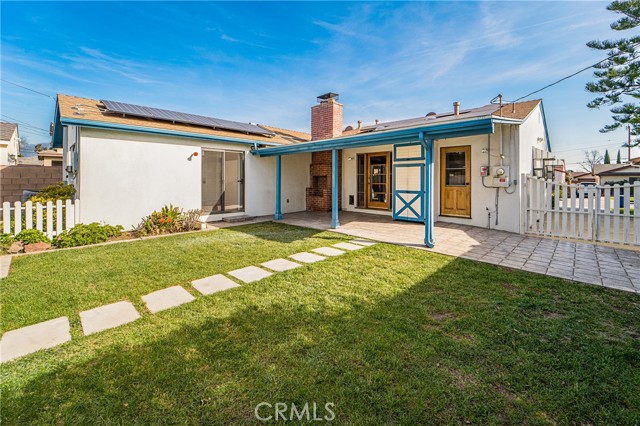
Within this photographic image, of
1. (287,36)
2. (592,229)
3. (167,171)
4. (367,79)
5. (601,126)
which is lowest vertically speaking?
(592,229)

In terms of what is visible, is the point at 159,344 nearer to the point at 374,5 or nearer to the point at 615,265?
the point at 615,265

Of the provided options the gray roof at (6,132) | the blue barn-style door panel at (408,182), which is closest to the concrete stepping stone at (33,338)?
the blue barn-style door panel at (408,182)

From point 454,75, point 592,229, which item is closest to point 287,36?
point 454,75

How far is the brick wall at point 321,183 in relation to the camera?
11.6 meters

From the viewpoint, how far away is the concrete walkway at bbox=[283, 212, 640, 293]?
4.32 m

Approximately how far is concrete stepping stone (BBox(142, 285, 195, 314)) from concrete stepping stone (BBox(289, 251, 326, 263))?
1.97 metres

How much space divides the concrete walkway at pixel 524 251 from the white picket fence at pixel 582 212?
1.38 feet

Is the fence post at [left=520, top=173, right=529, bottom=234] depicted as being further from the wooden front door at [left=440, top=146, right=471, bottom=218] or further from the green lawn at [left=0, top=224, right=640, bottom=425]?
the green lawn at [left=0, top=224, right=640, bottom=425]

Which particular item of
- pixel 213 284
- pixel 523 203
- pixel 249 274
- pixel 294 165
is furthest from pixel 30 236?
pixel 523 203

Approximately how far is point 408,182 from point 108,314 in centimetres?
806

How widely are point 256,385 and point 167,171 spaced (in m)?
7.81

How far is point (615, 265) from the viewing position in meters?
4.74

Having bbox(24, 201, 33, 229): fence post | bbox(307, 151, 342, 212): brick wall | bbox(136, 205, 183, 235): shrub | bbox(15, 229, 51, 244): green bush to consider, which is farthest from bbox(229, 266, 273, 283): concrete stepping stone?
bbox(307, 151, 342, 212): brick wall

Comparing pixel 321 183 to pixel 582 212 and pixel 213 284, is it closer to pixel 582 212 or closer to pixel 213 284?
pixel 582 212
